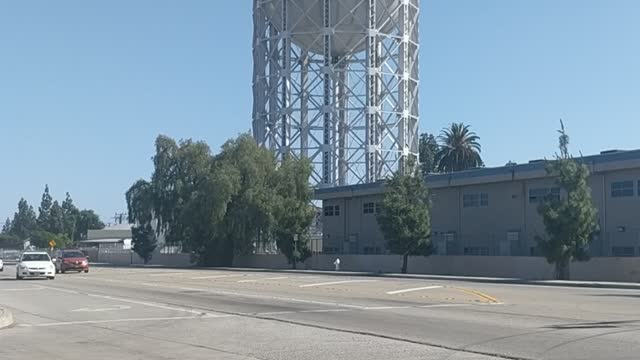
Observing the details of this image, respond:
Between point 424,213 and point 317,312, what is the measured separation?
38201 millimetres

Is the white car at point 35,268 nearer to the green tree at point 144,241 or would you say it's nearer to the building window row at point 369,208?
the building window row at point 369,208

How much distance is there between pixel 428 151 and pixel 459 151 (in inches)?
644

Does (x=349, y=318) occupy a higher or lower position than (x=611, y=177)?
lower

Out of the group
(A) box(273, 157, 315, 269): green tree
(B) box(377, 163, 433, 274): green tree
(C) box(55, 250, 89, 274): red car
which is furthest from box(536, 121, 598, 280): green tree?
(C) box(55, 250, 89, 274): red car

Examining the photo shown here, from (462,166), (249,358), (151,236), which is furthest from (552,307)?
(462,166)

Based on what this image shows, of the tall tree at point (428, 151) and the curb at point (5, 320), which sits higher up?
the tall tree at point (428, 151)

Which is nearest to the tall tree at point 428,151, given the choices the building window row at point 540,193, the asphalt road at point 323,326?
the building window row at point 540,193

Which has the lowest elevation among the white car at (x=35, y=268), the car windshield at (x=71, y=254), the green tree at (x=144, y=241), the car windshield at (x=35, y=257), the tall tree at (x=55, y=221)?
the white car at (x=35, y=268)

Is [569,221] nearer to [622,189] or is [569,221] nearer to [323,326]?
[622,189]

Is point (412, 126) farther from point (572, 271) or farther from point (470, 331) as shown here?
point (470, 331)

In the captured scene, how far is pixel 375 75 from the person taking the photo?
82375 mm

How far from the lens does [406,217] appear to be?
2430 inches

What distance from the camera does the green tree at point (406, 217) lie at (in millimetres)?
61281

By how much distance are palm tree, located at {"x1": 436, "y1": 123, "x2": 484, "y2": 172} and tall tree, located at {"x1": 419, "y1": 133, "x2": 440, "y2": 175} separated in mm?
7749
